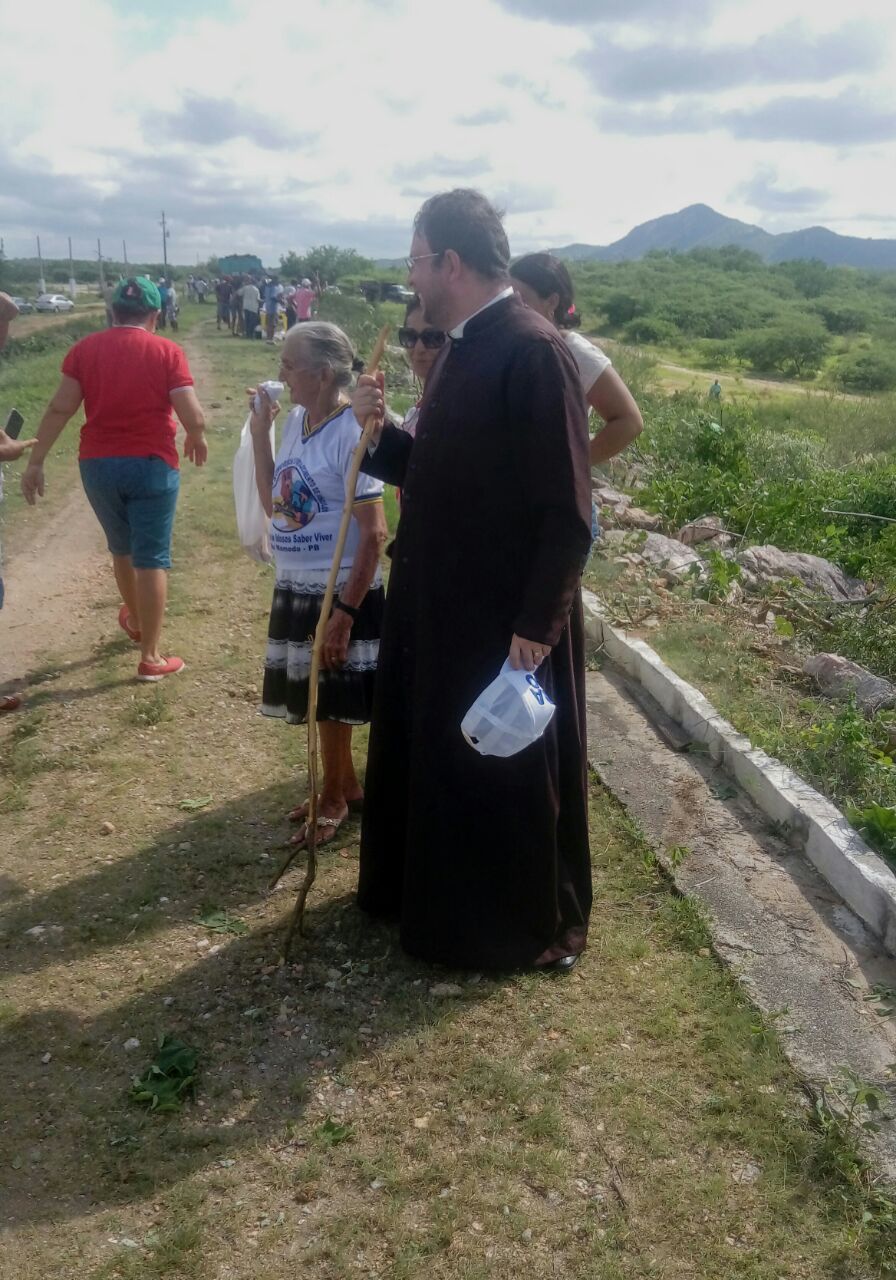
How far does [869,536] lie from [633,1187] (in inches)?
263

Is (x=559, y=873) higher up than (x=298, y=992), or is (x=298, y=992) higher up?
(x=559, y=873)

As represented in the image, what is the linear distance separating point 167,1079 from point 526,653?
4.66 ft

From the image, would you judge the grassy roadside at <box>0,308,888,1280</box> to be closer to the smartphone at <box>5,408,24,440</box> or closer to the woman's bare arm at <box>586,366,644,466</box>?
the woman's bare arm at <box>586,366,644,466</box>

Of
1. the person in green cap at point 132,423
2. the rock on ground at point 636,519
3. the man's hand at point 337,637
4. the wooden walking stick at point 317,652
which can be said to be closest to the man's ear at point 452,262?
the wooden walking stick at point 317,652

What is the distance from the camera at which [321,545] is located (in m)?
3.48

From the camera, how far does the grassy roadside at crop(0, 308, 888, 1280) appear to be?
2221mm

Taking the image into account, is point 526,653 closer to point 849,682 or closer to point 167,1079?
point 167,1079

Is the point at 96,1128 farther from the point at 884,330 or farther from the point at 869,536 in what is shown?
the point at 884,330

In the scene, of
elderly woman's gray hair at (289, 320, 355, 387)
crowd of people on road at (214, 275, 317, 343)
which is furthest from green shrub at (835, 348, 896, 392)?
elderly woman's gray hair at (289, 320, 355, 387)

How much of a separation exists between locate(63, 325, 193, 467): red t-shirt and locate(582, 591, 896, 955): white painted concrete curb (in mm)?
2524

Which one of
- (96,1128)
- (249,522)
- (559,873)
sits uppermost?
(249,522)

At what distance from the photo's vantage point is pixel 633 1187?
7.70ft

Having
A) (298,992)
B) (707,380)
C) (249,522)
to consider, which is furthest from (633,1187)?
(707,380)

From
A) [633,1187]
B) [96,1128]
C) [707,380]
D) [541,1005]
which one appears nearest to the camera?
[633,1187]
